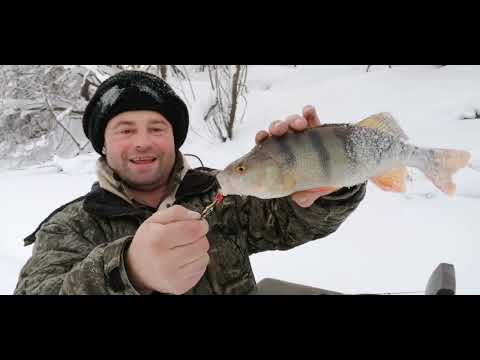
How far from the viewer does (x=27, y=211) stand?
5.89 meters

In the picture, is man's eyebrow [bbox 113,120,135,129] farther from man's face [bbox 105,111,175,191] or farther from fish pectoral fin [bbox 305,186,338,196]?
fish pectoral fin [bbox 305,186,338,196]

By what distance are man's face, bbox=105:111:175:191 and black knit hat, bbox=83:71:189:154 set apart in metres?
0.05

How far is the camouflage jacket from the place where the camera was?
1.67m

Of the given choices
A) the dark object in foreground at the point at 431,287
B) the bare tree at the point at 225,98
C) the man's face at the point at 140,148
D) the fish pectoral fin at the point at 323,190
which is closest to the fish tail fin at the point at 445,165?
the fish pectoral fin at the point at 323,190

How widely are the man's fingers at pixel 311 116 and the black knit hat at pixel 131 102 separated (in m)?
0.93

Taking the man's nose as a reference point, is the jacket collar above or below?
below

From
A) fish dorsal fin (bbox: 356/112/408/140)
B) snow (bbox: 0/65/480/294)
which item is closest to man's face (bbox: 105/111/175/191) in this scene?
fish dorsal fin (bbox: 356/112/408/140)

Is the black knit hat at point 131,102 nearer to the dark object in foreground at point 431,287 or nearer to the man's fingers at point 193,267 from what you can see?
the dark object in foreground at point 431,287

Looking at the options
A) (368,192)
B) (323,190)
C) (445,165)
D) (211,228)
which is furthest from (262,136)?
(368,192)

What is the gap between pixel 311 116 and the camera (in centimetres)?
151

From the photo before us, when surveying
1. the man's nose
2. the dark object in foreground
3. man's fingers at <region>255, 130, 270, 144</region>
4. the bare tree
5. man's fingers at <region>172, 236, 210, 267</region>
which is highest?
Answer: the bare tree

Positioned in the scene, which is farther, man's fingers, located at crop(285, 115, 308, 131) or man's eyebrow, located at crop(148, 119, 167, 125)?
man's eyebrow, located at crop(148, 119, 167, 125)

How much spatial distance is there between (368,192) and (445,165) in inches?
132

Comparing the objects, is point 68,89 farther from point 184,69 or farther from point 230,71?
point 230,71
